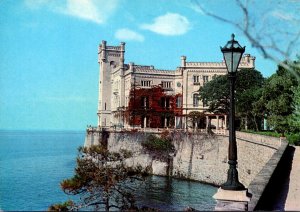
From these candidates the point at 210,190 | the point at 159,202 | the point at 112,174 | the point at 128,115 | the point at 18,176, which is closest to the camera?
→ the point at 112,174

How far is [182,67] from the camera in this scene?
63.2 m

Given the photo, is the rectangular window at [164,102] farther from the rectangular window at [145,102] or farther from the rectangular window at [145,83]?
the rectangular window at [145,83]

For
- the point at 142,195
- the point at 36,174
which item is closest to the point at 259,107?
the point at 142,195

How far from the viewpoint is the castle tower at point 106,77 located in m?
76.0

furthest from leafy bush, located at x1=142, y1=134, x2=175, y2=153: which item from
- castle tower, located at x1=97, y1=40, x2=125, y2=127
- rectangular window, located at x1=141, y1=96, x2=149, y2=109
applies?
castle tower, located at x1=97, y1=40, x2=125, y2=127

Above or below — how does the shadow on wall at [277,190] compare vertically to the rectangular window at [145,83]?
below

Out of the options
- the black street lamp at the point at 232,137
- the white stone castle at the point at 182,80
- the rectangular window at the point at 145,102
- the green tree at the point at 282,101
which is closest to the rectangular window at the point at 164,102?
the white stone castle at the point at 182,80

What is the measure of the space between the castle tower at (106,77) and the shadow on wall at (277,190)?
180 feet

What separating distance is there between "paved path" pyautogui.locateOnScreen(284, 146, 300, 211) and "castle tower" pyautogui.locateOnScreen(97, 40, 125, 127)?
180 ft

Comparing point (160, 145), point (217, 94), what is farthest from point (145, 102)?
point (160, 145)

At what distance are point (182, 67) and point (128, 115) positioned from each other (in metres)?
10.6

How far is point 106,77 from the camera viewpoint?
76.4 metres

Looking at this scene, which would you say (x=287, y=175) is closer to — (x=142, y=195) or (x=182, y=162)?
(x=142, y=195)

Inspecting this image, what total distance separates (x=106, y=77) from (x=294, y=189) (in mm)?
62271
